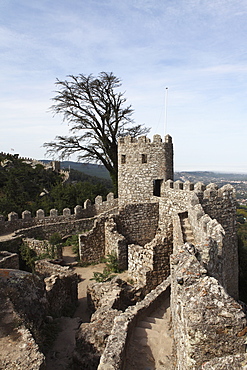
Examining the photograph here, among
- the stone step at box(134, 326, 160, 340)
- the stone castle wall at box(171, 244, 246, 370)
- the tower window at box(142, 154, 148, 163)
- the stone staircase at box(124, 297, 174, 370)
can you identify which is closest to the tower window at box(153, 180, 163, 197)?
the tower window at box(142, 154, 148, 163)

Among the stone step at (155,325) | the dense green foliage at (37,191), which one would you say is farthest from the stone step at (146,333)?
the dense green foliage at (37,191)

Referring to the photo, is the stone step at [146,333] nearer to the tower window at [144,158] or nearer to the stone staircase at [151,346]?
the stone staircase at [151,346]

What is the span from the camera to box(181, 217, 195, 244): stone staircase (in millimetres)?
6530

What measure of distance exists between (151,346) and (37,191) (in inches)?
743

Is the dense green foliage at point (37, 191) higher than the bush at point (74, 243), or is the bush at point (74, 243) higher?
the dense green foliage at point (37, 191)

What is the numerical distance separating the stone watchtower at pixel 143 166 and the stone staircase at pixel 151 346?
262 inches

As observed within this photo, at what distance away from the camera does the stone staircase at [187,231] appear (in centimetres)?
653

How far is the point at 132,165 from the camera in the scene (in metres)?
12.1

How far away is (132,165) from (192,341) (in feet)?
31.7

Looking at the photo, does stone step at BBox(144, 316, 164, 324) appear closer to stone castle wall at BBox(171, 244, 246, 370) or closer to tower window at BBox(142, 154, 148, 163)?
stone castle wall at BBox(171, 244, 246, 370)

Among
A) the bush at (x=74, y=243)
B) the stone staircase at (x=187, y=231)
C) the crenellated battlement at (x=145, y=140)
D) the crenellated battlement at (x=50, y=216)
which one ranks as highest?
the crenellated battlement at (x=145, y=140)

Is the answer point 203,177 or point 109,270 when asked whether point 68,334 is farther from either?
point 203,177

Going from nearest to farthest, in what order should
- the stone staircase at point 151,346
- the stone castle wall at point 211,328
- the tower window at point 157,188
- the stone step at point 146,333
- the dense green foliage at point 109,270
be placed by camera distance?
the stone castle wall at point 211,328 < the stone staircase at point 151,346 < the stone step at point 146,333 < the dense green foliage at point 109,270 < the tower window at point 157,188

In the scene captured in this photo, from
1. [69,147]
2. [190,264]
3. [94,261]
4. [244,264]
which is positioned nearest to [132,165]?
[94,261]
